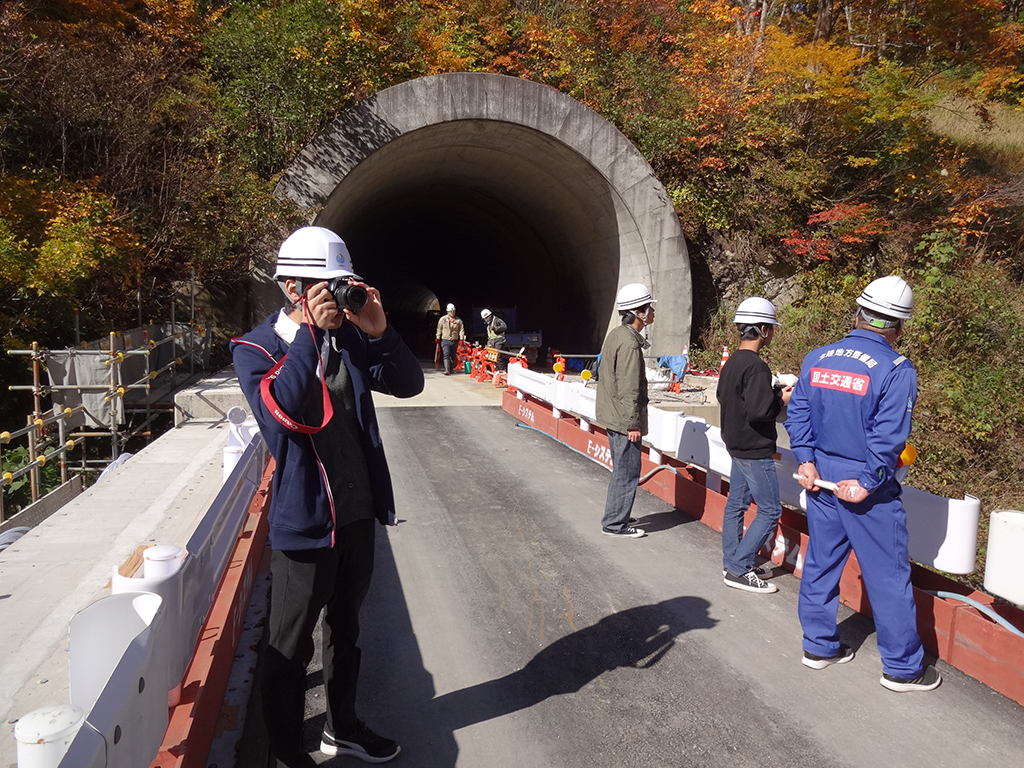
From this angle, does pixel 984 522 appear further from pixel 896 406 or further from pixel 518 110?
pixel 518 110

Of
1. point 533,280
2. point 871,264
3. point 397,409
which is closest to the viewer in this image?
point 397,409

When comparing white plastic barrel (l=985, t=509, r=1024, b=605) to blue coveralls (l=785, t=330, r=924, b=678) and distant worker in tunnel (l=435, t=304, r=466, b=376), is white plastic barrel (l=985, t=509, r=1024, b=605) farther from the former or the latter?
distant worker in tunnel (l=435, t=304, r=466, b=376)

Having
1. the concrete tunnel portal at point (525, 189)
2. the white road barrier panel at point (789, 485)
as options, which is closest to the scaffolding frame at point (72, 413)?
the concrete tunnel portal at point (525, 189)

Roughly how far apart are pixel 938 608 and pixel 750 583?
46.4 inches

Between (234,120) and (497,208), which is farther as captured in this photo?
(497,208)

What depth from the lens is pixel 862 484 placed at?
342cm

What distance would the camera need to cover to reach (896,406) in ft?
11.1

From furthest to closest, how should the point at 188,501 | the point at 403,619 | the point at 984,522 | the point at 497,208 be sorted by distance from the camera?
the point at 497,208
the point at 984,522
the point at 188,501
the point at 403,619

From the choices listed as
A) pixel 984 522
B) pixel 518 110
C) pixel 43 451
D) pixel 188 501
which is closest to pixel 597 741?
pixel 188 501

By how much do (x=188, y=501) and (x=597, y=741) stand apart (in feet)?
16.7

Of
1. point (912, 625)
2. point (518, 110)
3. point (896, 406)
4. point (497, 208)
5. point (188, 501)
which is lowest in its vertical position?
point (188, 501)

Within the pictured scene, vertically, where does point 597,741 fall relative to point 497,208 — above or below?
below

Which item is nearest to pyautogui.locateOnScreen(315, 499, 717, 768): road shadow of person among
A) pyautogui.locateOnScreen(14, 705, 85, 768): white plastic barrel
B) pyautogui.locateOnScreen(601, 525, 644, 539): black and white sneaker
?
pyautogui.locateOnScreen(601, 525, 644, 539): black and white sneaker

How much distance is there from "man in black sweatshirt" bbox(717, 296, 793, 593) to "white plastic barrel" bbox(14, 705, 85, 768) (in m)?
4.05
